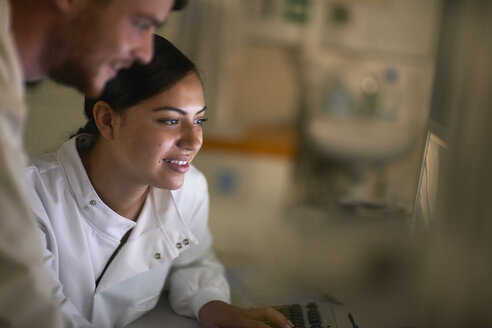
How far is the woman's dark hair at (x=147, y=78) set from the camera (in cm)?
62

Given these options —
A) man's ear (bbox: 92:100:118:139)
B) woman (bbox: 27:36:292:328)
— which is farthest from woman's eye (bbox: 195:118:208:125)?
man's ear (bbox: 92:100:118:139)

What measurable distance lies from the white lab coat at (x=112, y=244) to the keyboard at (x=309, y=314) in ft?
0.33

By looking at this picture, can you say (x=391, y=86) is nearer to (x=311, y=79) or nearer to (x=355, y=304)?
(x=311, y=79)

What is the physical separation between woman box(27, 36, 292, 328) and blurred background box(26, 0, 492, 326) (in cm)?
4

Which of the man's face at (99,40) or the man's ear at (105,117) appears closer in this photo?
the man's face at (99,40)

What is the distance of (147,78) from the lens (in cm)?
63

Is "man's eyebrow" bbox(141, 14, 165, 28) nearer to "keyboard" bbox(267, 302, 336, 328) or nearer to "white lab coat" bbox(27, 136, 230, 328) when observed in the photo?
"white lab coat" bbox(27, 136, 230, 328)

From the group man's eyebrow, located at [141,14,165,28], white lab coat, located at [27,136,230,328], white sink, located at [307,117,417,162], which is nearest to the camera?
Result: man's eyebrow, located at [141,14,165,28]

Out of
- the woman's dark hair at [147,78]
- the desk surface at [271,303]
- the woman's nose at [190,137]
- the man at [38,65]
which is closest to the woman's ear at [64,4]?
the man at [38,65]

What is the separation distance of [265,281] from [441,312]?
0.90 feet

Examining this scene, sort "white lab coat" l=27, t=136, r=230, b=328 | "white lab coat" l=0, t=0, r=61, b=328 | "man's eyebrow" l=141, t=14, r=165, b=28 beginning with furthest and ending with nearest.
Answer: "white lab coat" l=27, t=136, r=230, b=328 → "man's eyebrow" l=141, t=14, r=165, b=28 → "white lab coat" l=0, t=0, r=61, b=328

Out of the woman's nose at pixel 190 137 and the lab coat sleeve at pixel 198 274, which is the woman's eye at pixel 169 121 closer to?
the woman's nose at pixel 190 137

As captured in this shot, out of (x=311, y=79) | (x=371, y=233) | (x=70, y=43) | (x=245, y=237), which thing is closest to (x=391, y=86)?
(x=311, y=79)

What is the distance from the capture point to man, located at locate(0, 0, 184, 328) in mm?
467
